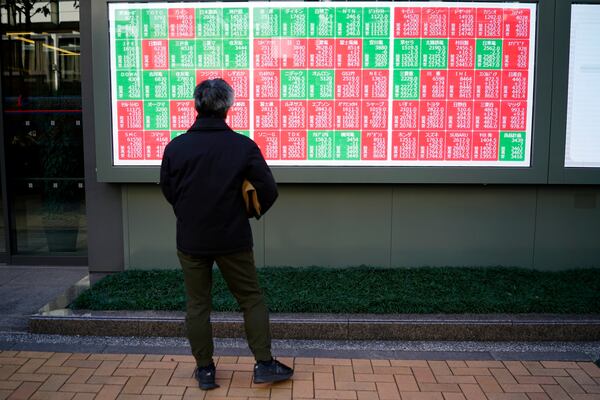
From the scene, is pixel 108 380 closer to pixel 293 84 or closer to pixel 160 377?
pixel 160 377

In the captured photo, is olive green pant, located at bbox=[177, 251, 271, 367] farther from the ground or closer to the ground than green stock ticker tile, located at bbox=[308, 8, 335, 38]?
closer to the ground

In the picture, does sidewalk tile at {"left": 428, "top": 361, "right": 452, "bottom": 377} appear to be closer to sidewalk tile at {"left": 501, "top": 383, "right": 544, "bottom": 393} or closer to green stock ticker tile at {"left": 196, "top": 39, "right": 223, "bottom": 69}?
sidewalk tile at {"left": 501, "top": 383, "right": 544, "bottom": 393}

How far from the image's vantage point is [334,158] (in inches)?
233

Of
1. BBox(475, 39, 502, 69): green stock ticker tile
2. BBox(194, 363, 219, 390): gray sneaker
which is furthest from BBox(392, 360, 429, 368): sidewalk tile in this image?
BBox(475, 39, 502, 69): green stock ticker tile

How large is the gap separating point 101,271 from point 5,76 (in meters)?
2.54

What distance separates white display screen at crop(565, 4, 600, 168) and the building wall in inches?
14.2

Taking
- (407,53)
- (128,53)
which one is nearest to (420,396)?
(407,53)

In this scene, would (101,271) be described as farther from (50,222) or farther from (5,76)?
(5,76)

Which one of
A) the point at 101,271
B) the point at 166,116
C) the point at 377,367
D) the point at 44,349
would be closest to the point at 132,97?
the point at 166,116

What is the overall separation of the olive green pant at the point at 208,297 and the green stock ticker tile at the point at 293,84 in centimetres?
254

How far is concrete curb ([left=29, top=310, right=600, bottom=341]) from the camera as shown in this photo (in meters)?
4.63

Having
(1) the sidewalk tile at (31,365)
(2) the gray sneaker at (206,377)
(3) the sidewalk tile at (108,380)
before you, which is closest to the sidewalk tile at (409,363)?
(2) the gray sneaker at (206,377)

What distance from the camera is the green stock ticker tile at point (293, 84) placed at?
5844mm

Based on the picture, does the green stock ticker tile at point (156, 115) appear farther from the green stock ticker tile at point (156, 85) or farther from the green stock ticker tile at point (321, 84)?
the green stock ticker tile at point (321, 84)
